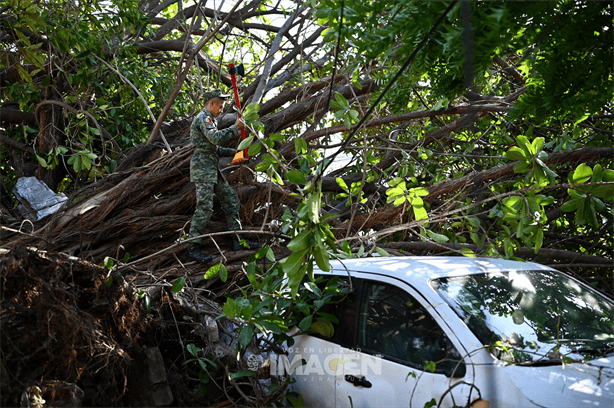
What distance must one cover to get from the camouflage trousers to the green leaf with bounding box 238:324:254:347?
2332 millimetres

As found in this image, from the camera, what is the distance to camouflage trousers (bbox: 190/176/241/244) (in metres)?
5.13

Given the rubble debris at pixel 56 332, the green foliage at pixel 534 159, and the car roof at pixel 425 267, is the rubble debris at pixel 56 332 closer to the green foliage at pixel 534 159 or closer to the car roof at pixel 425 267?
the car roof at pixel 425 267

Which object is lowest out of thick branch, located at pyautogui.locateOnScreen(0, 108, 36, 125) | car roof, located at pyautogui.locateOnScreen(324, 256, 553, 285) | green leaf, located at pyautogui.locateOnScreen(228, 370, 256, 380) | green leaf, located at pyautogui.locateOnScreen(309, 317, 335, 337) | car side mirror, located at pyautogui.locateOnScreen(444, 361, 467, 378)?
green leaf, located at pyautogui.locateOnScreen(228, 370, 256, 380)

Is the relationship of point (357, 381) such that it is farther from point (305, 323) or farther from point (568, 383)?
point (568, 383)

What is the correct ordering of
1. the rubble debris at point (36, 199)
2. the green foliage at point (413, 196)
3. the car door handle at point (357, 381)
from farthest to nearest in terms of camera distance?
the rubble debris at point (36, 199), the green foliage at point (413, 196), the car door handle at point (357, 381)

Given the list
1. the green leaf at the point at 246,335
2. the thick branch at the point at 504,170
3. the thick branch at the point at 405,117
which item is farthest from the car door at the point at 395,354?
the thick branch at the point at 405,117

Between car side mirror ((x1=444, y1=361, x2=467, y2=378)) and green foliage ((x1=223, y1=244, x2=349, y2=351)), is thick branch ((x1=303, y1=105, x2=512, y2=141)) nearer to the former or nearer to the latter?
green foliage ((x1=223, y1=244, x2=349, y2=351))

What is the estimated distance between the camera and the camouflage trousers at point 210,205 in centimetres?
513

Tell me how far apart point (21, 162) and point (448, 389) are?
24.6 ft

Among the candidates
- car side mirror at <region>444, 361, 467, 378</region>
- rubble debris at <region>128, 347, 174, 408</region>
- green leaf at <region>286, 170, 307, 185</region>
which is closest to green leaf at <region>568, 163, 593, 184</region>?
car side mirror at <region>444, 361, 467, 378</region>

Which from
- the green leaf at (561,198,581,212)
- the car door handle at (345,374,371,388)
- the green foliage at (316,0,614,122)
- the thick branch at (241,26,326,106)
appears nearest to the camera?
the green foliage at (316,0,614,122)

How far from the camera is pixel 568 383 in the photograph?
2.12m

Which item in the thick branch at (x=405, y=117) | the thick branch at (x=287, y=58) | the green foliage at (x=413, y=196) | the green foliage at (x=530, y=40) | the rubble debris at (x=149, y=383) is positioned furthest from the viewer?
the thick branch at (x=287, y=58)

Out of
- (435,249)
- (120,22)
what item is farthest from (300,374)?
(120,22)
